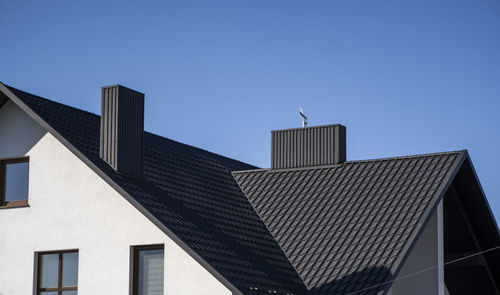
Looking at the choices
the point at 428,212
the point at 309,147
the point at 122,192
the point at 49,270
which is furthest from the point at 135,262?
the point at 309,147

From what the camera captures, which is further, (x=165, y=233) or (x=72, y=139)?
(x=72, y=139)

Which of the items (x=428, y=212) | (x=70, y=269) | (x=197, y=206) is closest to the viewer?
(x=70, y=269)

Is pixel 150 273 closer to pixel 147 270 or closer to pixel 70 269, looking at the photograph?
pixel 147 270

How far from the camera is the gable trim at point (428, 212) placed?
652 inches

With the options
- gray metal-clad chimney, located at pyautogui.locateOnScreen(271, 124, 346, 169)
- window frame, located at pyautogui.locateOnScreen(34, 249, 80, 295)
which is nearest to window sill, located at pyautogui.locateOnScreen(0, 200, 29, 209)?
window frame, located at pyautogui.locateOnScreen(34, 249, 80, 295)

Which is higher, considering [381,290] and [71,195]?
[71,195]

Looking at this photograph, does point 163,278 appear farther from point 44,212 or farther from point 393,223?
point 393,223

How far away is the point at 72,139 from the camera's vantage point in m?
17.2

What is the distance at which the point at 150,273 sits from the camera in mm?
16281

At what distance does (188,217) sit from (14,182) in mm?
3627

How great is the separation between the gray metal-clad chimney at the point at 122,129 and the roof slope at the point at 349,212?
3490 mm

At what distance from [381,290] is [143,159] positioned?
534 cm

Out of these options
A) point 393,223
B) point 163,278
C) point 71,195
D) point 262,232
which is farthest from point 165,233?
point 393,223

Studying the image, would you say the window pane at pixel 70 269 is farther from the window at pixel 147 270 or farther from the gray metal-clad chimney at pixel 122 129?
the gray metal-clad chimney at pixel 122 129
